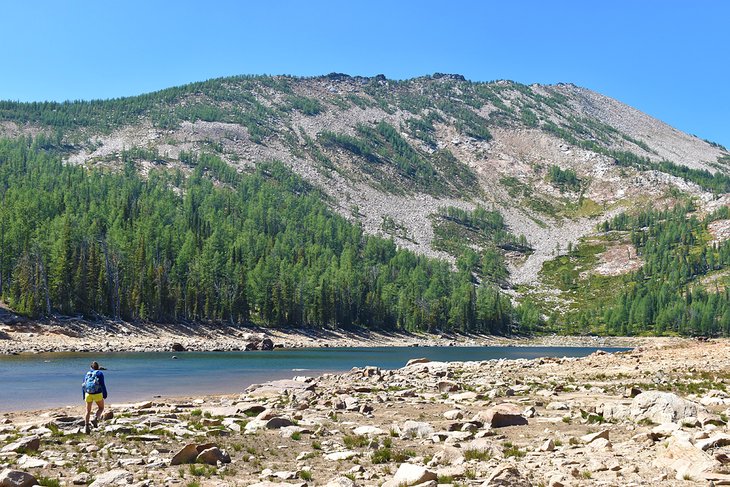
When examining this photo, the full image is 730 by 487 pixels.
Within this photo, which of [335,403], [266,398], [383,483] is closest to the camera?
[383,483]

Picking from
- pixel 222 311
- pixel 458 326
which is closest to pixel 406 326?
pixel 458 326

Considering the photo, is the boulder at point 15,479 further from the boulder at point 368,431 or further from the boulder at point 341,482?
the boulder at point 368,431

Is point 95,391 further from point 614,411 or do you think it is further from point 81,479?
point 614,411

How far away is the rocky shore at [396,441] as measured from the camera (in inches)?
600

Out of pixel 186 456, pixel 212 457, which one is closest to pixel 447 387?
pixel 212 457

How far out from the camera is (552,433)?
21875mm

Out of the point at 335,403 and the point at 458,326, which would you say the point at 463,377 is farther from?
the point at 458,326

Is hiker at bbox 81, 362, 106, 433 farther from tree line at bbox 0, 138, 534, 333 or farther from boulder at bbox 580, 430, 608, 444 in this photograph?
tree line at bbox 0, 138, 534, 333

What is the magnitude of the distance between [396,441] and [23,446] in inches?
475

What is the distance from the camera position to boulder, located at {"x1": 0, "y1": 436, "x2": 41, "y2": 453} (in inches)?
734

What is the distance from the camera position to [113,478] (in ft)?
50.5

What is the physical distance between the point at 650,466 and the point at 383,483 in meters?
6.94

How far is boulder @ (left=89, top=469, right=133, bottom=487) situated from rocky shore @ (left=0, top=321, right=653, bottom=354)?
240 feet

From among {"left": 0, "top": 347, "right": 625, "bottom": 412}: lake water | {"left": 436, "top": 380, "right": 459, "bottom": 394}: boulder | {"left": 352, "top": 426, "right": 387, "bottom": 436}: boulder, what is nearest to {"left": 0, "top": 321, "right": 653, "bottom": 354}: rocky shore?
{"left": 0, "top": 347, "right": 625, "bottom": 412}: lake water
